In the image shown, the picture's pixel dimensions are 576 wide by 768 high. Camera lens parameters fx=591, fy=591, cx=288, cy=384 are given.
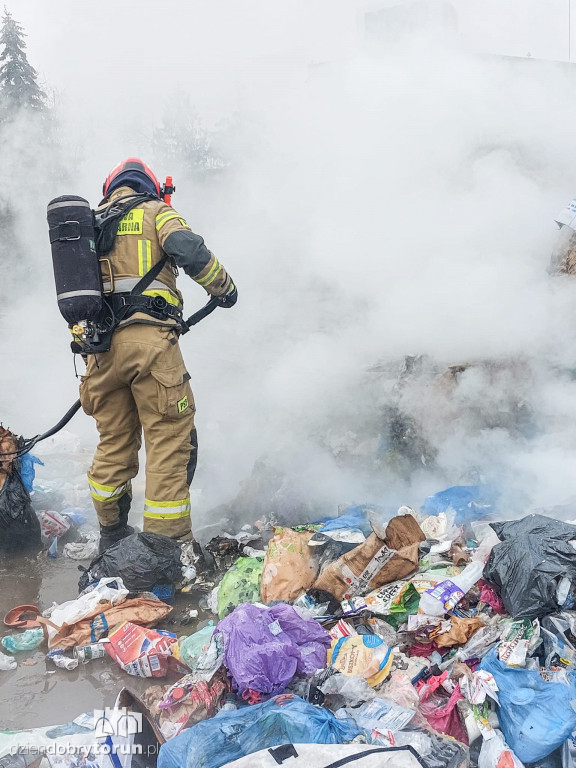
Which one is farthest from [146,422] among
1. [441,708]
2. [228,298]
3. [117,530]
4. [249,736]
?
[441,708]

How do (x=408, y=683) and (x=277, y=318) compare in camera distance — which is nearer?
(x=408, y=683)

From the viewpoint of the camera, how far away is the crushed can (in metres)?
2.31

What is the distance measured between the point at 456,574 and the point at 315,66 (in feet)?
20.4

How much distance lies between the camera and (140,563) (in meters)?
2.69

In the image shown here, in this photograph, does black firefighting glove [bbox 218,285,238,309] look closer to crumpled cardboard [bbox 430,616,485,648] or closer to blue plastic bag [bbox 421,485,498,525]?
blue plastic bag [bbox 421,485,498,525]

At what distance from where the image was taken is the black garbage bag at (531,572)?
2.08 metres

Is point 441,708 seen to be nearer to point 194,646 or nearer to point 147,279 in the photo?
point 194,646

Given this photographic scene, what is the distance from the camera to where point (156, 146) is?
46.4 feet

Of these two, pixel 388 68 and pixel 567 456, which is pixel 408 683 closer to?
pixel 567 456

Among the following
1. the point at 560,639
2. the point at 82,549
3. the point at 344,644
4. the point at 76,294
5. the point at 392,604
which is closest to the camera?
the point at 560,639

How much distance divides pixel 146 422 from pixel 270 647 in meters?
1.40

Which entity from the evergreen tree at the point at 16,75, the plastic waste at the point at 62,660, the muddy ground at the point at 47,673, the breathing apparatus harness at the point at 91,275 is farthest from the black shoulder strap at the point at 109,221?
the evergreen tree at the point at 16,75

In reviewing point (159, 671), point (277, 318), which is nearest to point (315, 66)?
point (277, 318)

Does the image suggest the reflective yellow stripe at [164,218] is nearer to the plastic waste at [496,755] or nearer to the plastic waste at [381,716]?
the plastic waste at [381,716]
